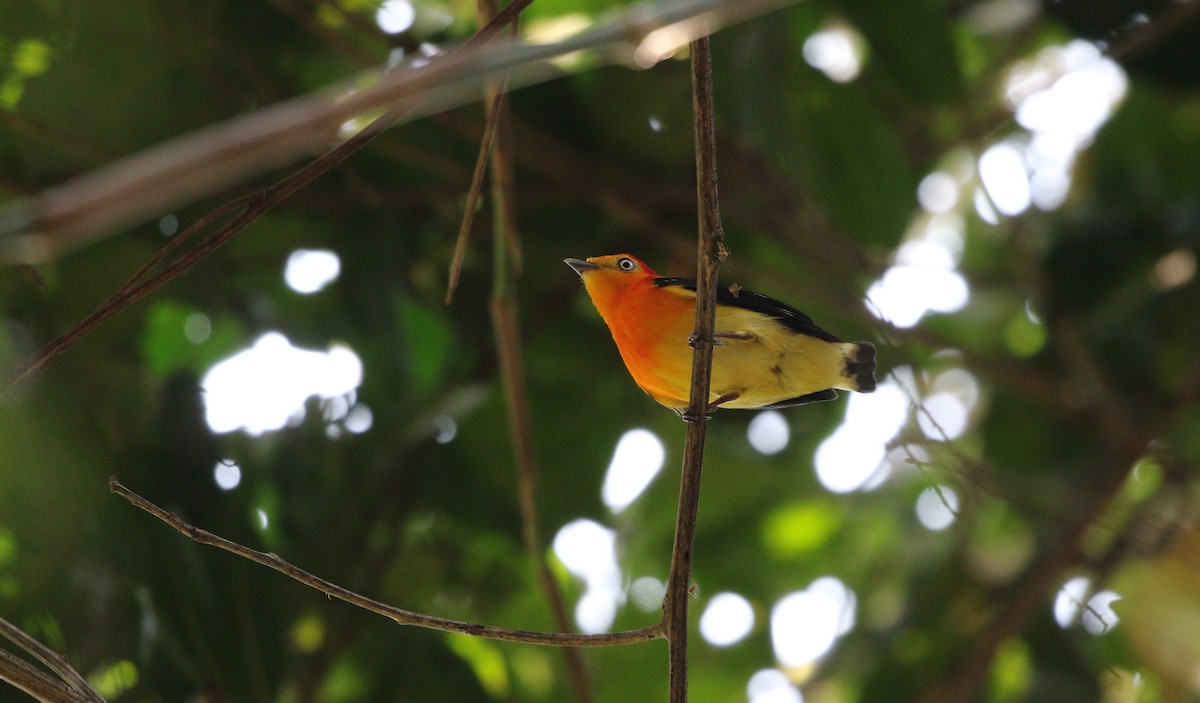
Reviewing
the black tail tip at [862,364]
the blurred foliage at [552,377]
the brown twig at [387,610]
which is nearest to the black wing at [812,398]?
the black tail tip at [862,364]

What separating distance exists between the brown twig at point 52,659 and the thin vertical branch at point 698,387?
111 cm

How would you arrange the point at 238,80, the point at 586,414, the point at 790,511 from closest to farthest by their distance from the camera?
1. the point at 238,80
2. the point at 586,414
3. the point at 790,511

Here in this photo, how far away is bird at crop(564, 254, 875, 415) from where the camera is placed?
3.25 meters

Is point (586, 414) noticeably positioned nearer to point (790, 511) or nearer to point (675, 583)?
point (790, 511)

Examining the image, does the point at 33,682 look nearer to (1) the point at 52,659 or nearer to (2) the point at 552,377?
(1) the point at 52,659

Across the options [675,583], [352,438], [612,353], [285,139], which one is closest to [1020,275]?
[612,353]

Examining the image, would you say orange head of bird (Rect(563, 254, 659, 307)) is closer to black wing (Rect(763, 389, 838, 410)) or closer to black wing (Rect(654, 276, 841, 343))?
black wing (Rect(654, 276, 841, 343))

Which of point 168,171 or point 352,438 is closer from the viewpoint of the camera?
point 168,171

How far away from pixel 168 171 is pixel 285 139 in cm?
9

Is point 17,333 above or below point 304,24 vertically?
below

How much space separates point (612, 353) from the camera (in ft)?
17.2

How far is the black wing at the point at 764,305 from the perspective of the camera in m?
3.44

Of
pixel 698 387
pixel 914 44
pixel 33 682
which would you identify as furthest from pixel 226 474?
pixel 914 44

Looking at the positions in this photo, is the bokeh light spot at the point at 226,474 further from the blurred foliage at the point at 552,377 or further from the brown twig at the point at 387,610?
the brown twig at the point at 387,610
